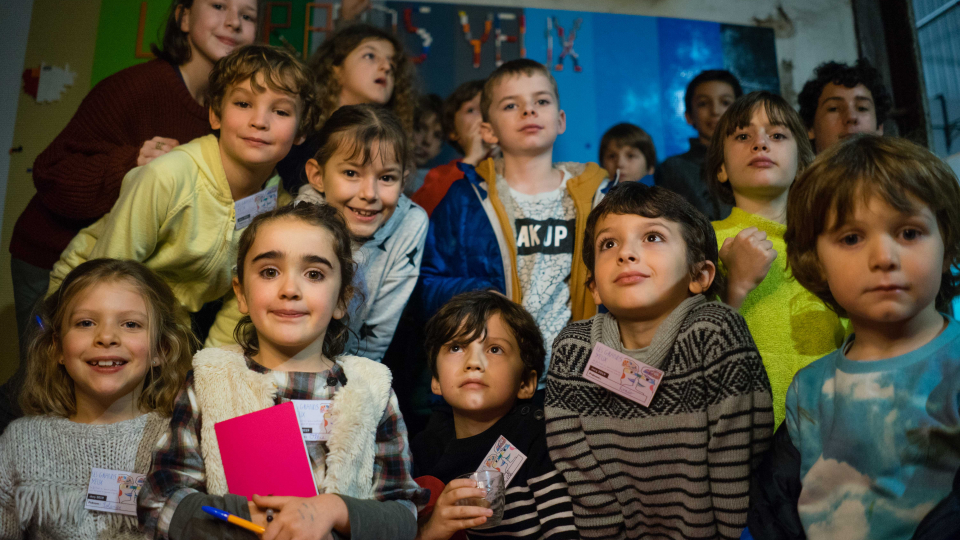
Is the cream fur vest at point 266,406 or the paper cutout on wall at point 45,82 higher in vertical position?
the paper cutout on wall at point 45,82

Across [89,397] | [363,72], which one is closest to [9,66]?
[363,72]

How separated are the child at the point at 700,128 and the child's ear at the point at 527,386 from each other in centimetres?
154

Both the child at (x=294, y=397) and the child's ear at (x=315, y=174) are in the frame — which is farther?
the child's ear at (x=315, y=174)

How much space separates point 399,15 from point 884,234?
10.4 ft

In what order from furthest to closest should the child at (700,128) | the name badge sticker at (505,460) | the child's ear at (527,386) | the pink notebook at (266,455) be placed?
the child at (700,128) → the child's ear at (527,386) → the name badge sticker at (505,460) → the pink notebook at (266,455)

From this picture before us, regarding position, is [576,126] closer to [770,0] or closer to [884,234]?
[770,0]

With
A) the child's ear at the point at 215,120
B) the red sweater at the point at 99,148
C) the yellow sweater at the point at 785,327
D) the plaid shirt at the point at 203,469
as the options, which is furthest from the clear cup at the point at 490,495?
the red sweater at the point at 99,148

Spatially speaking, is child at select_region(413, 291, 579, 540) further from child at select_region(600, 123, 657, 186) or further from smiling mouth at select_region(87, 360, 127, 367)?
child at select_region(600, 123, 657, 186)

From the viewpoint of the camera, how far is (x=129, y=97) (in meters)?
2.62

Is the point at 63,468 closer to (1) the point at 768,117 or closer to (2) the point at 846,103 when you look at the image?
(1) the point at 768,117

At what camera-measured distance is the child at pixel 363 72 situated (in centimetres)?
316

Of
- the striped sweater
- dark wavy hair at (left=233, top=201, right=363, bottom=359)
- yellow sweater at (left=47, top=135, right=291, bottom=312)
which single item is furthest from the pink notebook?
yellow sweater at (left=47, top=135, right=291, bottom=312)

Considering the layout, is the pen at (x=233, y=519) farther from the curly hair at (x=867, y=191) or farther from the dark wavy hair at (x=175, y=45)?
the dark wavy hair at (x=175, y=45)

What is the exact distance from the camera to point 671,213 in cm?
184
